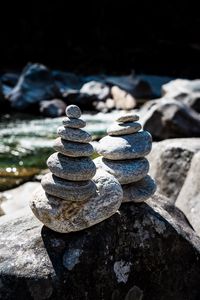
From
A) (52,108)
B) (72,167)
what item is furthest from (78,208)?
(52,108)

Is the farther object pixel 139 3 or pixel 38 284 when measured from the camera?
pixel 139 3

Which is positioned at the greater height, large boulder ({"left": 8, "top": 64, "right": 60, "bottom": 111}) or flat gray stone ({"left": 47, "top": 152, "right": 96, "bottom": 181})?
flat gray stone ({"left": 47, "top": 152, "right": 96, "bottom": 181})

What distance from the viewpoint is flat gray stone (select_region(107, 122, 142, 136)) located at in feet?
12.2

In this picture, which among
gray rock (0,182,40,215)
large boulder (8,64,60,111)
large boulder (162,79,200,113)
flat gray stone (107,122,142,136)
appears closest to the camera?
flat gray stone (107,122,142,136)

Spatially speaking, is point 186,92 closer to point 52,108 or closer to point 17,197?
point 52,108

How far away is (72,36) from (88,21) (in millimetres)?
1205

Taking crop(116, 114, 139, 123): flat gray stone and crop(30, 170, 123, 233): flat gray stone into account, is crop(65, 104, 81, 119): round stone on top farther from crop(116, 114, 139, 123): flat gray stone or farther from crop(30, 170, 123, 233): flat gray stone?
crop(116, 114, 139, 123): flat gray stone

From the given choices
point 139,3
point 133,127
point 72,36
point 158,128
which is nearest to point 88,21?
point 72,36

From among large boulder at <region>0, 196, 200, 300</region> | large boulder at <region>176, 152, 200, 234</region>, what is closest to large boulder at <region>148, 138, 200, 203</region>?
large boulder at <region>176, 152, 200, 234</region>

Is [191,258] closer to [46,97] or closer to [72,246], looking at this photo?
[72,246]

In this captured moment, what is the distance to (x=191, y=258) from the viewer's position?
366cm

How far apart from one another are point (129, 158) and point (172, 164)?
7.43 feet

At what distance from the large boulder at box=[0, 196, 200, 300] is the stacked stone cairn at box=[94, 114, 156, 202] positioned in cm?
11

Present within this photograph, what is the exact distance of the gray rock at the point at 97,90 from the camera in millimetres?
18609
